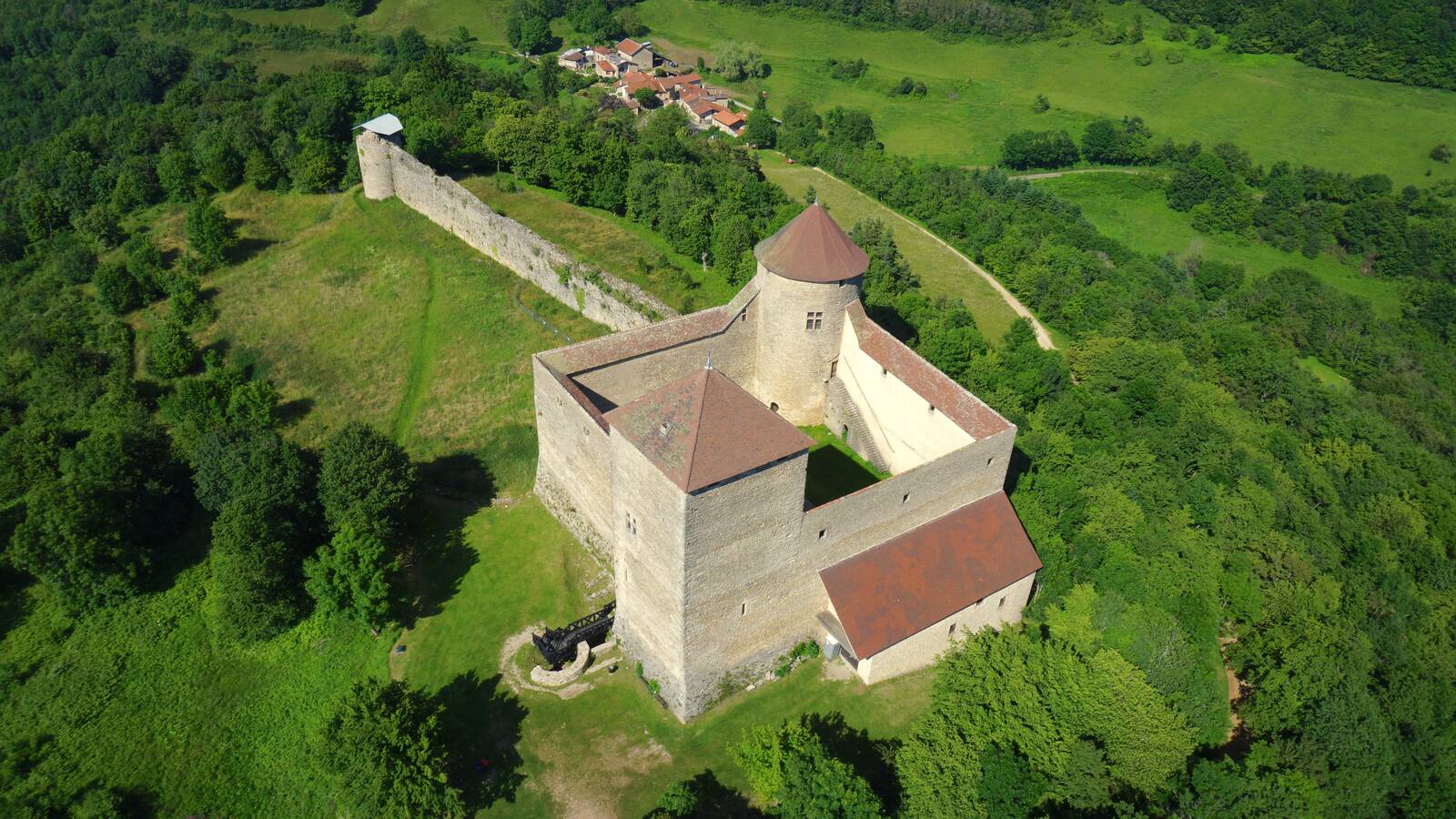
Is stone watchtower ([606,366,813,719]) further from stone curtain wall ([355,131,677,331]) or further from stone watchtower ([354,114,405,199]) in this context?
stone watchtower ([354,114,405,199])

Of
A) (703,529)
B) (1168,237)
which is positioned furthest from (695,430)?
(1168,237)

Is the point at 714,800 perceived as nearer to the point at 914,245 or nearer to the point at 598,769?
the point at 598,769

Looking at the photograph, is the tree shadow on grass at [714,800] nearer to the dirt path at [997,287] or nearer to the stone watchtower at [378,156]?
the dirt path at [997,287]

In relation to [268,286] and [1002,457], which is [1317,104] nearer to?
[1002,457]

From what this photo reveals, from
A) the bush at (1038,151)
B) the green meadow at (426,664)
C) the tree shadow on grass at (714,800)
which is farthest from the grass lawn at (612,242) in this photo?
the bush at (1038,151)

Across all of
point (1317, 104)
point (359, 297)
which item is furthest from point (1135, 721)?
point (1317, 104)

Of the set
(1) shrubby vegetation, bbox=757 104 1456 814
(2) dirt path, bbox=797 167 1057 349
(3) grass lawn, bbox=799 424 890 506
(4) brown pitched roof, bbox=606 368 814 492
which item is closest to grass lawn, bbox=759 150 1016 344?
(2) dirt path, bbox=797 167 1057 349
